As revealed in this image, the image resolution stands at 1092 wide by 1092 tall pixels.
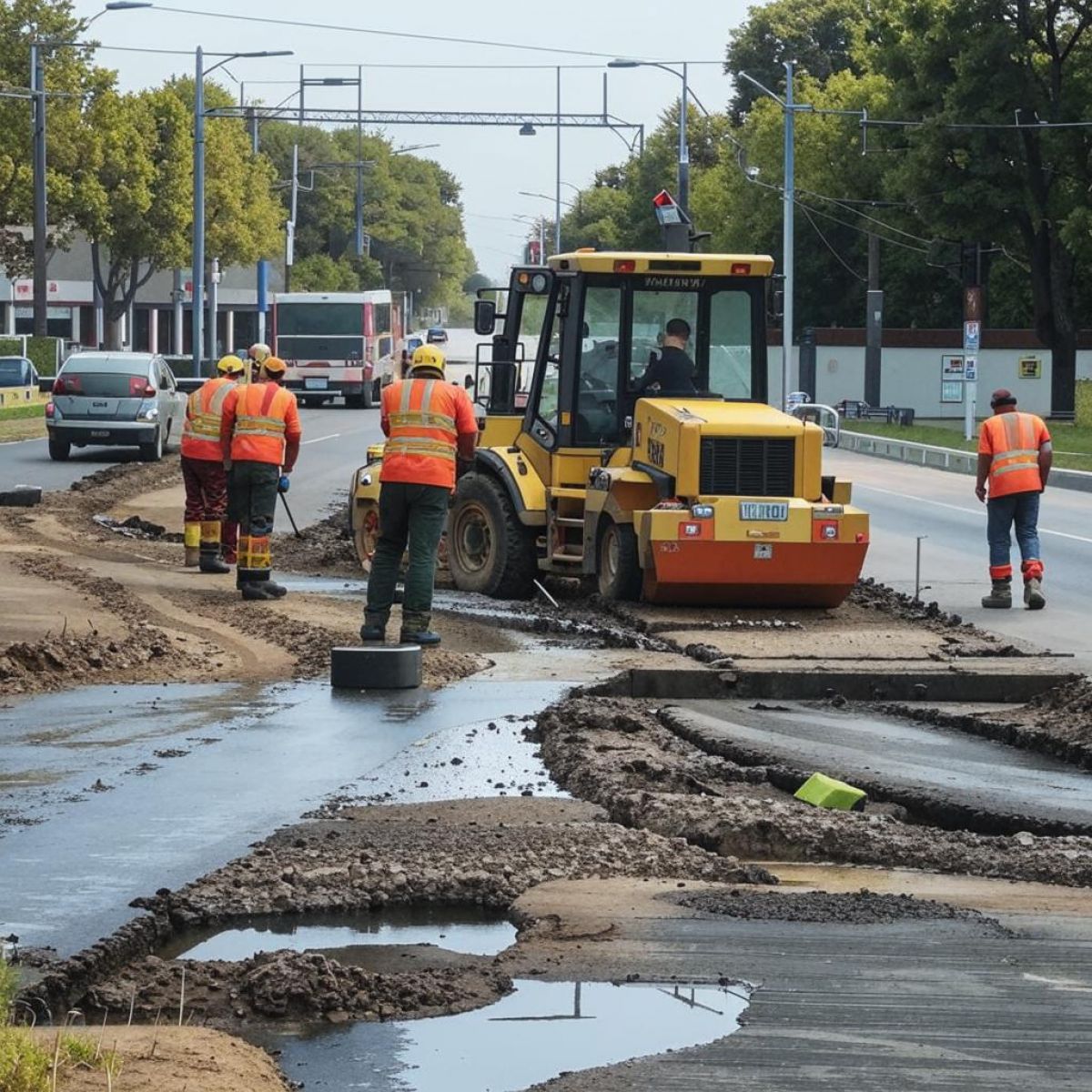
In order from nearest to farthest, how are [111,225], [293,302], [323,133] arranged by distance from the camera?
1. [293,302]
2. [111,225]
3. [323,133]

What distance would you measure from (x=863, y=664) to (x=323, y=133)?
157252 millimetres

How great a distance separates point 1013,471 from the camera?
18.4m

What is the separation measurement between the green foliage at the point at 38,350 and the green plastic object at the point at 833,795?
56.2 metres

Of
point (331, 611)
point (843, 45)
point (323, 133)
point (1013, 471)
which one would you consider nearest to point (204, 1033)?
point (331, 611)

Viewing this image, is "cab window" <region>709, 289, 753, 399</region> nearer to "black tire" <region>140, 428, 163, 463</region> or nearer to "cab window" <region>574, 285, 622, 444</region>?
"cab window" <region>574, 285, 622, 444</region>

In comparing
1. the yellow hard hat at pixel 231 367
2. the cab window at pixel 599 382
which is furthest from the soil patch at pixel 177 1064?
the yellow hard hat at pixel 231 367

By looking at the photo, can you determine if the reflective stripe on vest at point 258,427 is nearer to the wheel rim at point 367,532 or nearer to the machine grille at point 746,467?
the wheel rim at point 367,532

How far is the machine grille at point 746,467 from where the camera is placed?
16.1m

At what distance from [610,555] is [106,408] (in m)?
19.3

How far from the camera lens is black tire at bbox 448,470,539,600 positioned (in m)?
17.6

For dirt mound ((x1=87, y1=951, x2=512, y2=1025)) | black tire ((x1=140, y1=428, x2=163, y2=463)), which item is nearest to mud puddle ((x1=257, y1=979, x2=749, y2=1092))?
dirt mound ((x1=87, y1=951, x2=512, y2=1025))

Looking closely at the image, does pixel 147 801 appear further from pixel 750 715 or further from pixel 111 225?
pixel 111 225

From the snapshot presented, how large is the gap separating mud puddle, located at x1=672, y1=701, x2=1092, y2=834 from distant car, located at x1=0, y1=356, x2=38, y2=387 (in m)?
46.1

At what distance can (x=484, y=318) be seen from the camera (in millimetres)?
16781
